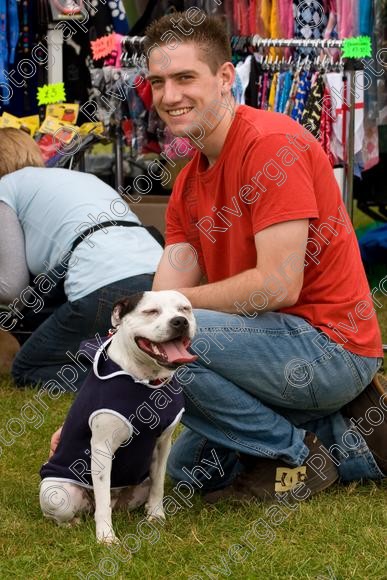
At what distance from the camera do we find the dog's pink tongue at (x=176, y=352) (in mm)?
2822

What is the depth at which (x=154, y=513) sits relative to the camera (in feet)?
10.3

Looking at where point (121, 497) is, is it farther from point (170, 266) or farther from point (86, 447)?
point (170, 266)

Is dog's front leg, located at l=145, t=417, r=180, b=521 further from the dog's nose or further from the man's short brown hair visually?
the man's short brown hair

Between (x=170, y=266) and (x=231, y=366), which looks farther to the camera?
(x=170, y=266)

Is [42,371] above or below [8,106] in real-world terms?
below

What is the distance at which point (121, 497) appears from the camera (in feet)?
10.6

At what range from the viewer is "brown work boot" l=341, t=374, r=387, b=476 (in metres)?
3.35

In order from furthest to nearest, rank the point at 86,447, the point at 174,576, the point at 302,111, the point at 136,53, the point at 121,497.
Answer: the point at 136,53 < the point at 302,111 < the point at 121,497 < the point at 86,447 < the point at 174,576

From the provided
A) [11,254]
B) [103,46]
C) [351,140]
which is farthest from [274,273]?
[103,46]

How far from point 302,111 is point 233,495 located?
2740 millimetres

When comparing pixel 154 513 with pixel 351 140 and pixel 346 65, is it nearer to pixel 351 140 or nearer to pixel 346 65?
pixel 351 140

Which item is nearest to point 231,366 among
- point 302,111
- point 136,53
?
point 302,111

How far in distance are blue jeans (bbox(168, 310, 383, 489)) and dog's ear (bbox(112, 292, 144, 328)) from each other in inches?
12.3

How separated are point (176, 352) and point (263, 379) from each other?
1.46 feet
